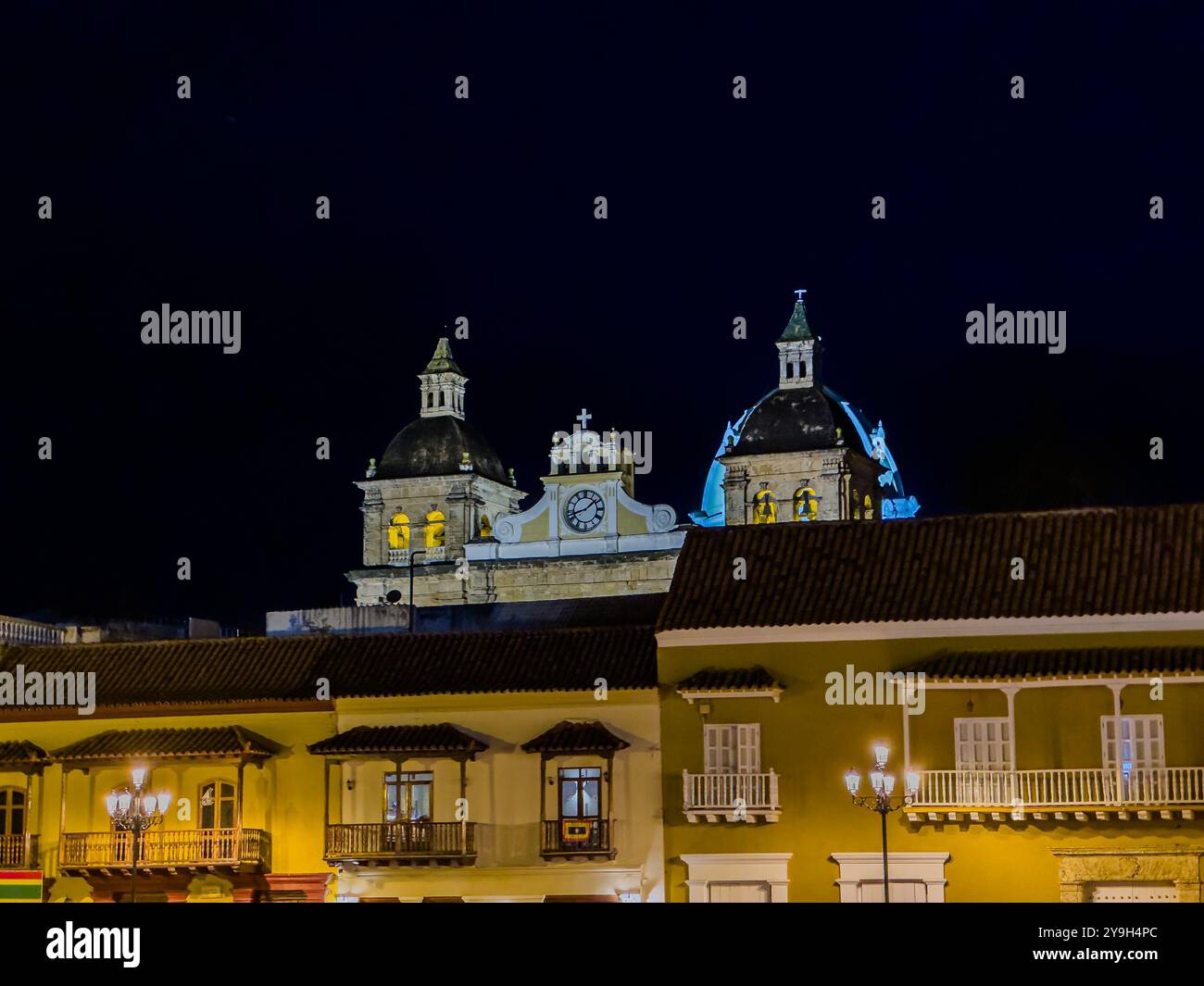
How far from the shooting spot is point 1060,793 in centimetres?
3234

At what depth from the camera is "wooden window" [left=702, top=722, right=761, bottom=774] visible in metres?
34.2

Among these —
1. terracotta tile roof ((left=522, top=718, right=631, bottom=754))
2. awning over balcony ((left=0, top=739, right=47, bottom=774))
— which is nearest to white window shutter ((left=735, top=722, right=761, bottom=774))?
terracotta tile roof ((left=522, top=718, right=631, bottom=754))

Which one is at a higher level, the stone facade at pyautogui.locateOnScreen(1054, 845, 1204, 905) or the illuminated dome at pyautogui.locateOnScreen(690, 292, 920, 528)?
the illuminated dome at pyautogui.locateOnScreen(690, 292, 920, 528)

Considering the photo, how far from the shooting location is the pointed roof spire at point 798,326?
8725 centimetres

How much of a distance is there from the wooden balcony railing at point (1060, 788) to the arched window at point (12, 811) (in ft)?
53.6

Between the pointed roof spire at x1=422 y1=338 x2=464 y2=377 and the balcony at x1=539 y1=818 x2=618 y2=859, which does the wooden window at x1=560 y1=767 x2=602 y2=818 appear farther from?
the pointed roof spire at x1=422 y1=338 x2=464 y2=377

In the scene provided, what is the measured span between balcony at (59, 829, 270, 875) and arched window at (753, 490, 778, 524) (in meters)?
49.1

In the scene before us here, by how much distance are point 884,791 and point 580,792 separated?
23.1 ft

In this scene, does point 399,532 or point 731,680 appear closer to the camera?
point 731,680

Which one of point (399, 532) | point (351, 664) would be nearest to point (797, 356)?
point (399, 532)

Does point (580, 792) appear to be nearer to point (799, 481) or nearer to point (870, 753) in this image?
point (870, 753)
